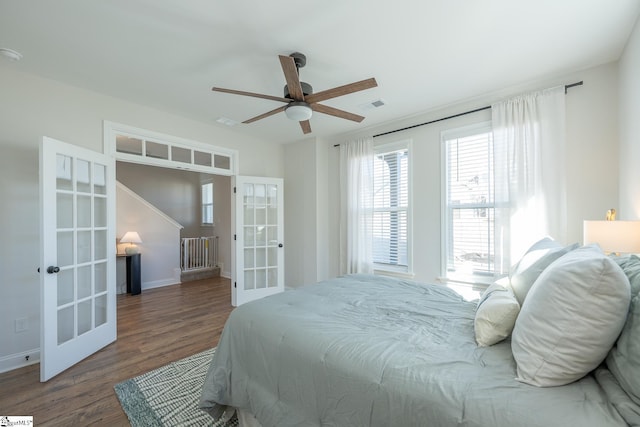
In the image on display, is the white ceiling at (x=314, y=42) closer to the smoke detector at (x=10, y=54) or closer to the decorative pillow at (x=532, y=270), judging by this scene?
the smoke detector at (x=10, y=54)

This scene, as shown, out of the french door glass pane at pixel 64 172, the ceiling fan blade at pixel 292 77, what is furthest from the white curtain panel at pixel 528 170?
the french door glass pane at pixel 64 172

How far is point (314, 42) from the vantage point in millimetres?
2193

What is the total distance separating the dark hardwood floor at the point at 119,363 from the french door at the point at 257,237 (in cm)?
50

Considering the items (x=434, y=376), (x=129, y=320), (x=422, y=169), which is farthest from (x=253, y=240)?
(x=434, y=376)

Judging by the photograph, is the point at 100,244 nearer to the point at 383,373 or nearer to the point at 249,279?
the point at 249,279

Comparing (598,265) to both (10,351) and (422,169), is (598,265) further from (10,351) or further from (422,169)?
(10,351)

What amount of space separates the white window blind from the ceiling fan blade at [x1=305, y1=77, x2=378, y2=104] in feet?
6.19

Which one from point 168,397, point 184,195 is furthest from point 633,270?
point 184,195

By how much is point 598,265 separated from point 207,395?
2014 millimetres

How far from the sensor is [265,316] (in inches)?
65.9

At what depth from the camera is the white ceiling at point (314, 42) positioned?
1853 millimetres

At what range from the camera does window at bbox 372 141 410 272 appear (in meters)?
3.85

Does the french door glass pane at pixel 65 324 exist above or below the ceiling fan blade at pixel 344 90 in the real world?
below

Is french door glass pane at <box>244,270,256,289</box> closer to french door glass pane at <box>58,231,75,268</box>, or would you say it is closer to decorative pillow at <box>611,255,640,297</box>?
french door glass pane at <box>58,231,75,268</box>
